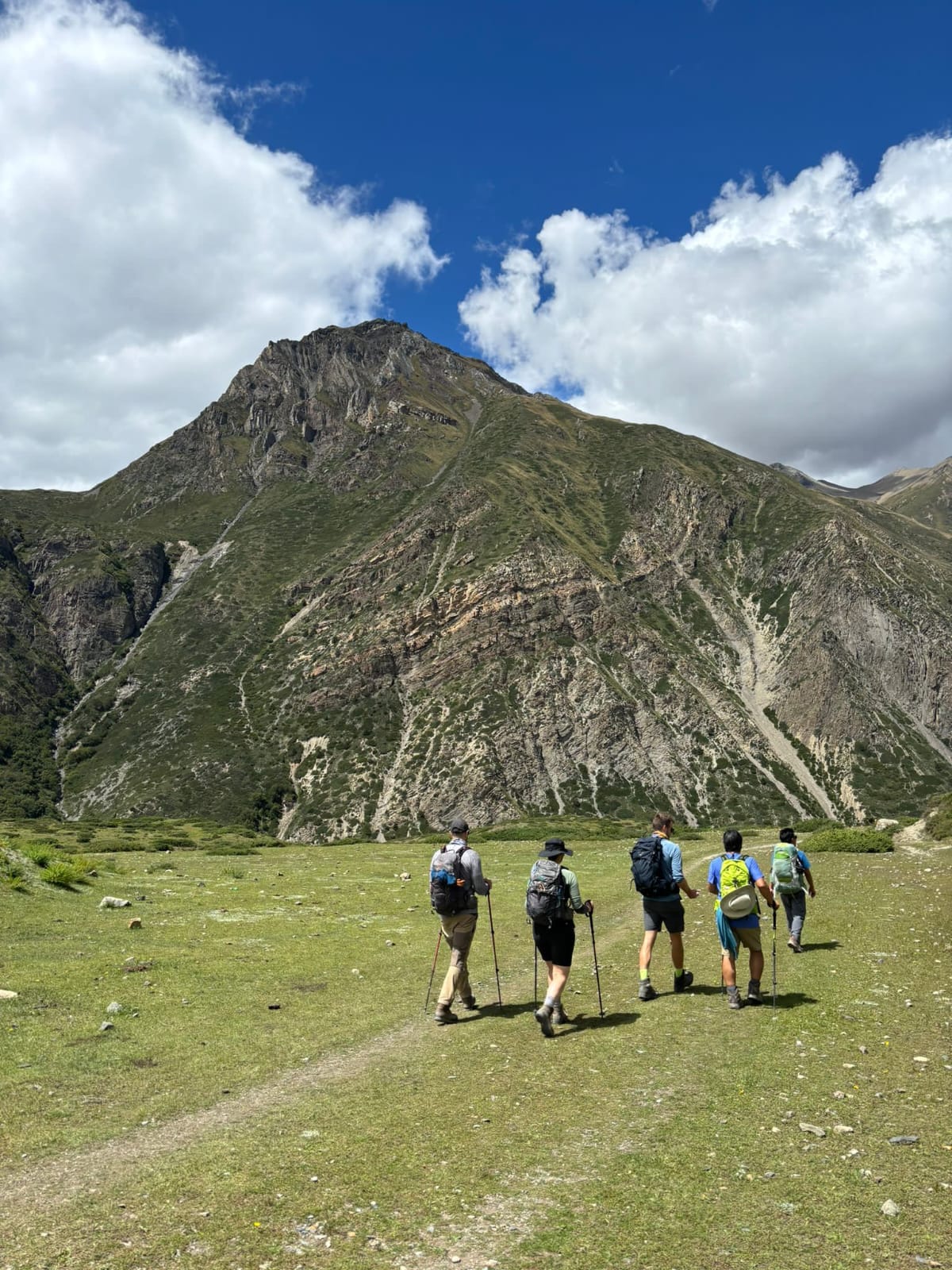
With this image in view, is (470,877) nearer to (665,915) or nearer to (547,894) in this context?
(547,894)

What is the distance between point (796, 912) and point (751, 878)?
17.6ft

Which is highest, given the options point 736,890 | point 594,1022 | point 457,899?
point 736,890

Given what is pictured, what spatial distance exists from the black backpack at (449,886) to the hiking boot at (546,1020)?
2.16 metres

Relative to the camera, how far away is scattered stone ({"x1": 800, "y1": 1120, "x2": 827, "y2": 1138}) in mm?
7387

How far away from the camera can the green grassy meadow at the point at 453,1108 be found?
5.81m

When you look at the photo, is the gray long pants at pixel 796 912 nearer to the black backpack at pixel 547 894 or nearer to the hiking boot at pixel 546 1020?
the black backpack at pixel 547 894

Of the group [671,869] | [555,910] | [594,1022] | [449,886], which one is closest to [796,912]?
[671,869]

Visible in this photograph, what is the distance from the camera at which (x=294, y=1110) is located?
341 inches

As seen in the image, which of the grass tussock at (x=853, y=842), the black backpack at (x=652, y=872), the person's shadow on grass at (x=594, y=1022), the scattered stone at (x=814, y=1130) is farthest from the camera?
the grass tussock at (x=853, y=842)

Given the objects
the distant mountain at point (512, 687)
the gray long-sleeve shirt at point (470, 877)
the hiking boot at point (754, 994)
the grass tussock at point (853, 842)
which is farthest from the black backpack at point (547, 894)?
the distant mountain at point (512, 687)

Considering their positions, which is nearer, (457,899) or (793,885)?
(457,899)

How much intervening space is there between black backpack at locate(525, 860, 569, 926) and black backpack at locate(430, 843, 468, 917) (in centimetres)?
130

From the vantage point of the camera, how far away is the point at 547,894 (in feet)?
38.9

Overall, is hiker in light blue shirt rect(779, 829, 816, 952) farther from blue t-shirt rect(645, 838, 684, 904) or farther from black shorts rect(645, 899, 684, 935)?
blue t-shirt rect(645, 838, 684, 904)
